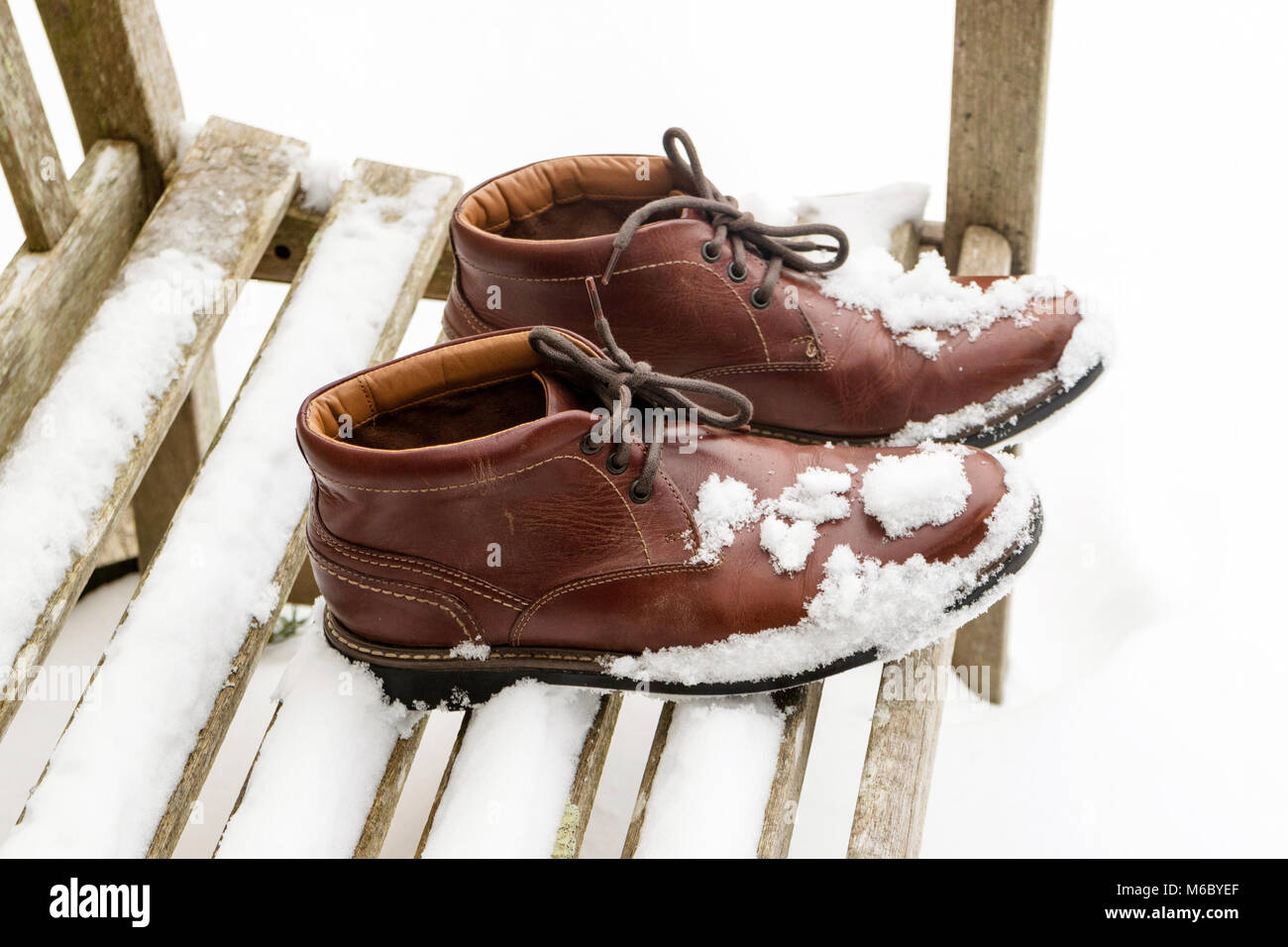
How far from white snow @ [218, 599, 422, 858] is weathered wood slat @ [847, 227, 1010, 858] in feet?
1.56

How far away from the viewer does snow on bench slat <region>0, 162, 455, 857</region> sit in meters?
1.04

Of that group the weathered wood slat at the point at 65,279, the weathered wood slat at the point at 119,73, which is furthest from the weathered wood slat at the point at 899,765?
the weathered wood slat at the point at 119,73

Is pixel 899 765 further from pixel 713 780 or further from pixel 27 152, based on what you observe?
pixel 27 152

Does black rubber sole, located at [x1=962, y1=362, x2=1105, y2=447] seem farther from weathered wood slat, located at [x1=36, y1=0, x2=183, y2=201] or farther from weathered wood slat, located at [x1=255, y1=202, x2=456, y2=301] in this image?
weathered wood slat, located at [x1=36, y1=0, x2=183, y2=201]

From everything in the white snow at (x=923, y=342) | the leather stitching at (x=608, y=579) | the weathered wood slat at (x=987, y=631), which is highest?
the white snow at (x=923, y=342)

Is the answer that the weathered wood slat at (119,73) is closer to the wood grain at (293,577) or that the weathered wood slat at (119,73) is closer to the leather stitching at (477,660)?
the wood grain at (293,577)

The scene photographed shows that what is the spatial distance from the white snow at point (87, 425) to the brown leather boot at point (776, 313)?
0.43 m

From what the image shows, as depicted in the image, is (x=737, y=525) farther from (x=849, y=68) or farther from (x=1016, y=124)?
(x=849, y=68)

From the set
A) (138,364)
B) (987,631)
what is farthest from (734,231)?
(987,631)

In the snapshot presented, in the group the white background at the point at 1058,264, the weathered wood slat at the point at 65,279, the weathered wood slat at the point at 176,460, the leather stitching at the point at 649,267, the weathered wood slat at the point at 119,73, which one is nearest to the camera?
the leather stitching at the point at 649,267

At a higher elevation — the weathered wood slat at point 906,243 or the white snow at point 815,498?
the white snow at point 815,498

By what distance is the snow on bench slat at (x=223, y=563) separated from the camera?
40.9 inches

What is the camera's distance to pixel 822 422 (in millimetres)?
1254
